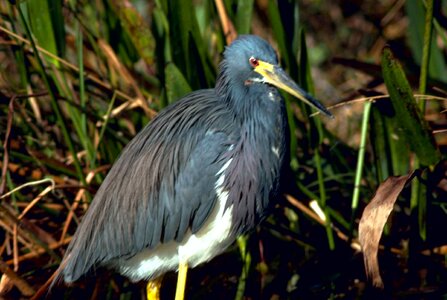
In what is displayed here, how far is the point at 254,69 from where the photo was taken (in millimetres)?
4043

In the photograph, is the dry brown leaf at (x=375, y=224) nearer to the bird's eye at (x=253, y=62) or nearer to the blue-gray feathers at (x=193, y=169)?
the blue-gray feathers at (x=193, y=169)

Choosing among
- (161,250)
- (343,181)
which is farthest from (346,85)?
(161,250)

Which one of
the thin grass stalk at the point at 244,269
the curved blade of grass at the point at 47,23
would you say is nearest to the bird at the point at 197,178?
the thin grass stalk at the point at 244,269

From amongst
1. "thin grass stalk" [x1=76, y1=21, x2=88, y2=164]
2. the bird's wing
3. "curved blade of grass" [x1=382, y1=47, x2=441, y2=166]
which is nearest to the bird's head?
the bird's wing

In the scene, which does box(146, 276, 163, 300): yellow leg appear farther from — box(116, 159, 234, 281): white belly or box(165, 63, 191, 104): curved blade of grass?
box(165, 63, 191, 104): curved blade of grass

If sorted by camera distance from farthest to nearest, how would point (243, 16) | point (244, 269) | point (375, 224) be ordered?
1. point (243, 16)
2. point (244, 269)
3. point (375, 224)

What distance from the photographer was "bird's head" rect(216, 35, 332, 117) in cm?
394

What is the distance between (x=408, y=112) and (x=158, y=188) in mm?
1154

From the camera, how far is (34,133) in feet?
17.2

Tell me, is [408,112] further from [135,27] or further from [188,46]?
[135,27]

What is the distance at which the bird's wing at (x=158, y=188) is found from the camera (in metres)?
4.08

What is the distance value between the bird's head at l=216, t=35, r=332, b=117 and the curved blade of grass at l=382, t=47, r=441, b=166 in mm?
330

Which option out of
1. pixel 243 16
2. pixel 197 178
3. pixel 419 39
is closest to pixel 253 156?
pixel 197 178

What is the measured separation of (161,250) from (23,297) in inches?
33.2
